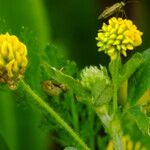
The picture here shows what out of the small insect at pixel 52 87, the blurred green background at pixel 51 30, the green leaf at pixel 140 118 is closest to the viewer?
the green leaf at pixel 140 118

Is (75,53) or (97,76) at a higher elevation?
(75,53)

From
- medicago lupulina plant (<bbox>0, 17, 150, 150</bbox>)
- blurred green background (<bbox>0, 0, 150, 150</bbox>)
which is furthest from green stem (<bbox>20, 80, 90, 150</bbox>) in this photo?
blurred green background (<bbox>0, 0, 150, 150</bbox>)

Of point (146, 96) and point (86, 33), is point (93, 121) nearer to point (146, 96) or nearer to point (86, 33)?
point (146, 96)

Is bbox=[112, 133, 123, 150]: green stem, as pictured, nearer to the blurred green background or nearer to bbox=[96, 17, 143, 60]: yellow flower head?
bbox=[96, 17, 143, 60]: yellow flower head

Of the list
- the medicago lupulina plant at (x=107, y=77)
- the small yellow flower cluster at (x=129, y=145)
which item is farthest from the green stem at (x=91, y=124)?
the medicago lupulina plant at (x=107, y=77)

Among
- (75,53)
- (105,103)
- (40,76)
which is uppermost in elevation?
(75,53)

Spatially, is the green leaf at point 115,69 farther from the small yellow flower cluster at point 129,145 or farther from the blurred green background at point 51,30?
the blurred green background at point 51,30

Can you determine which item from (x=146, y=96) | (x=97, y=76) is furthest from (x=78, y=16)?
(x=97, y=76)

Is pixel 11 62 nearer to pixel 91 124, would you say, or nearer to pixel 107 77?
pixel 107 77
